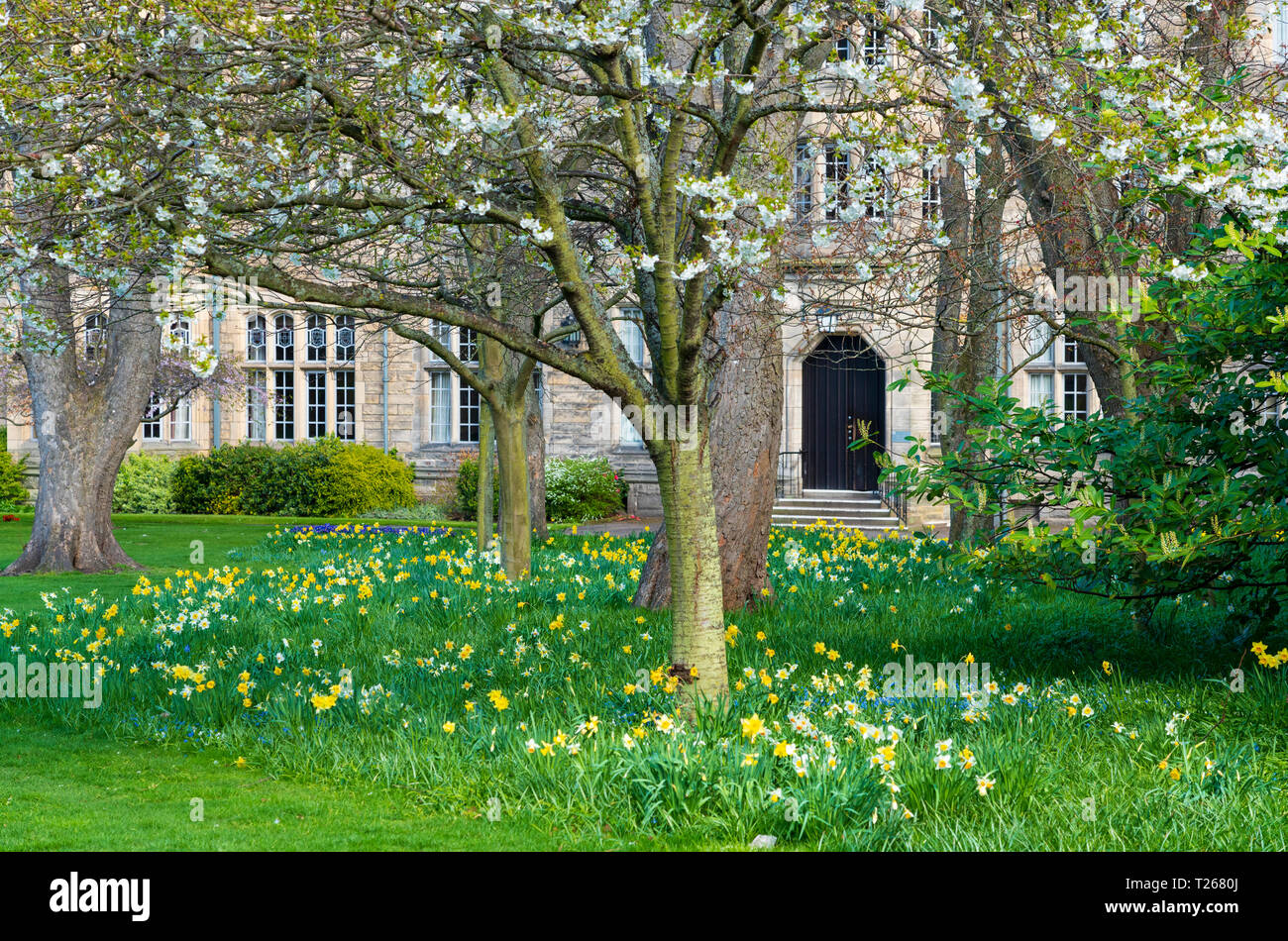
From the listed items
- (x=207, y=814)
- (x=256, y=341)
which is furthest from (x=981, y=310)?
(x=256, y=341)

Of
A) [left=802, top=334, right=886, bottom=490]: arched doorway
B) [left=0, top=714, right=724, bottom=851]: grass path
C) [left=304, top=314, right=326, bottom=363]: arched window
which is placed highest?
[left=304, top=314, right=326, bottom=363]: arched window

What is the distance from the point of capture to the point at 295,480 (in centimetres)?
2342

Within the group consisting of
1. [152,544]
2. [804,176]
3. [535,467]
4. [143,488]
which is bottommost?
[152,544]

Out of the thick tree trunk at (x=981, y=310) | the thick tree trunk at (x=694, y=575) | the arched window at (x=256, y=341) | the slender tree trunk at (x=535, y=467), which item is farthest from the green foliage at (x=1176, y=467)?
the arched window at (x=256, y=341)

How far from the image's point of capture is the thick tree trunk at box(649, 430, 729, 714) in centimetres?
591

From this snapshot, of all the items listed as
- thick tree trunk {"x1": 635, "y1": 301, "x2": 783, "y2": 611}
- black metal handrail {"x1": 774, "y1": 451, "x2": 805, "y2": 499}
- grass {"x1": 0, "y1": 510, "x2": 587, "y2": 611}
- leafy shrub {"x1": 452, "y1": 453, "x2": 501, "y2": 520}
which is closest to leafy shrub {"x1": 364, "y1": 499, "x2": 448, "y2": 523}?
leafy shrub {"x1": 452, "y1": 453, "x2": 501, "y2": 520}

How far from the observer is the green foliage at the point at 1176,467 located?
5.89 meters

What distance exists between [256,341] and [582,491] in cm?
983

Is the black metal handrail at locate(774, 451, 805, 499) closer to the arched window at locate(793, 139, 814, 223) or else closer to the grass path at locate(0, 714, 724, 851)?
the arched window at locate(793, 139, 814, 223)

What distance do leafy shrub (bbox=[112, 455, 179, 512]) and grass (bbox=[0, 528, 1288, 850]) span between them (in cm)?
1498

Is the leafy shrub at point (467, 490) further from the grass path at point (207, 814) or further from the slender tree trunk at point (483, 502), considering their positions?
the grass path at point (207, 814)

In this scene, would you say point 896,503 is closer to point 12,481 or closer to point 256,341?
point 256,341

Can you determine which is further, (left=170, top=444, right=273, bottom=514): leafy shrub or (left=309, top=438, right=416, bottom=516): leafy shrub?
(left=170, top=444, right=273, bottom=514): leafy shrub

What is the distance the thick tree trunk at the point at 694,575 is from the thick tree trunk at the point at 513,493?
5.37 metres
